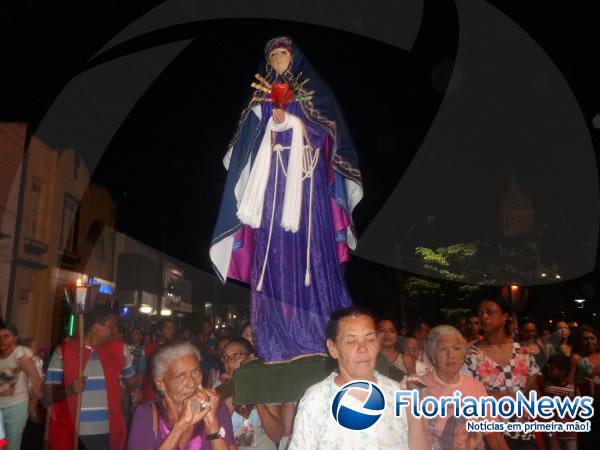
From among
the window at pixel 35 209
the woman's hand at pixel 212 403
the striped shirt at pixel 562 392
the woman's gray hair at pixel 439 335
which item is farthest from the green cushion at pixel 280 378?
the window at pixel 35 209

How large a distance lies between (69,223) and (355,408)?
48.1 ft

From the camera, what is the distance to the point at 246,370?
352cm

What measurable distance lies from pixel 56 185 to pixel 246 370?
12.5m

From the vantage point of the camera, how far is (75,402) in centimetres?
440

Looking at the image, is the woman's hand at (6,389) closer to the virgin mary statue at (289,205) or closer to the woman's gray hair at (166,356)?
the virgin mary statue at (289,205)

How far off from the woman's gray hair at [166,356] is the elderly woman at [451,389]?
1.45 metres

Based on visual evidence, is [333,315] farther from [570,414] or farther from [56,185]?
[56,185]

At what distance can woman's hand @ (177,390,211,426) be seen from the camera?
296 centimetres

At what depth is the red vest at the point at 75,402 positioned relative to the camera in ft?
14.1

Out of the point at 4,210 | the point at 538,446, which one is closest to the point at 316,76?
the point at 538,446

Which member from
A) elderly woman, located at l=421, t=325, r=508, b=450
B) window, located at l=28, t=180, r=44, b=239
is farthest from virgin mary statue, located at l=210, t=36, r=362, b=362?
window, located at l=28, t=180, r=44, b=239

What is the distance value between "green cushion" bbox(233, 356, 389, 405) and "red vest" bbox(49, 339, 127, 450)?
58.3 inches

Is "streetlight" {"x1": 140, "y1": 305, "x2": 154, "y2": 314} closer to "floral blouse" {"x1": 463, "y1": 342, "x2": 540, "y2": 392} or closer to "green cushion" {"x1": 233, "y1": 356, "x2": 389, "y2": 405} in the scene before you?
"green cushion" {"x1": 233, "y1": 356, "x2": 389, "y2": 405}

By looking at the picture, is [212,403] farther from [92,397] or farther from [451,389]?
[92,397]
